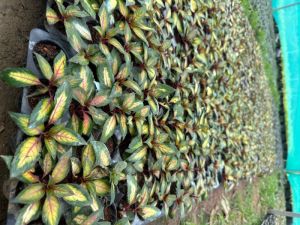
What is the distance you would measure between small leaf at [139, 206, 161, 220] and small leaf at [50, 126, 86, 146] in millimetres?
558

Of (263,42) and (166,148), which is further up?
(263,42)

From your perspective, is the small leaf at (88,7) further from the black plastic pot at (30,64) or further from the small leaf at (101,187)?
the small leaf at (101,187)

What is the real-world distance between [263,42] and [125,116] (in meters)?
3.59

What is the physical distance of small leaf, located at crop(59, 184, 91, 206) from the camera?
41.1 inches

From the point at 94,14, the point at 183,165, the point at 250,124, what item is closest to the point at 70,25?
the point at 94,14

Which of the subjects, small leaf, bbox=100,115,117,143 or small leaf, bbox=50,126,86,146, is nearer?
small leaf, bbox=50,126,86,146

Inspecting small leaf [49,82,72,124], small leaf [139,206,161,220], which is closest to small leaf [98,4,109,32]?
small leaf [49,82,72,124]

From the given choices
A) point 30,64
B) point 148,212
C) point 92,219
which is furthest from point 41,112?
point 148,212

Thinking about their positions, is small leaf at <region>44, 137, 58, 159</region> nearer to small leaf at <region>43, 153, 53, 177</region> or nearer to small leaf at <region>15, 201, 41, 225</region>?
small leaf at <region>43, 153, 53, 177</region>

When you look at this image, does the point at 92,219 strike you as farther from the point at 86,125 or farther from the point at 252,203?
the point at 252,203

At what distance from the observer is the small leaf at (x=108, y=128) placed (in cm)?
128

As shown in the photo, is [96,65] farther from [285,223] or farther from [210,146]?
[285,223]

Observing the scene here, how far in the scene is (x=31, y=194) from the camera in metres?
0.98

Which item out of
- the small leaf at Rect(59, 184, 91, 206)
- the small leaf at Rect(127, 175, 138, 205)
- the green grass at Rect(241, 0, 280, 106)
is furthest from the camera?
the green grass at Rect(241, 0, 280, 106)
